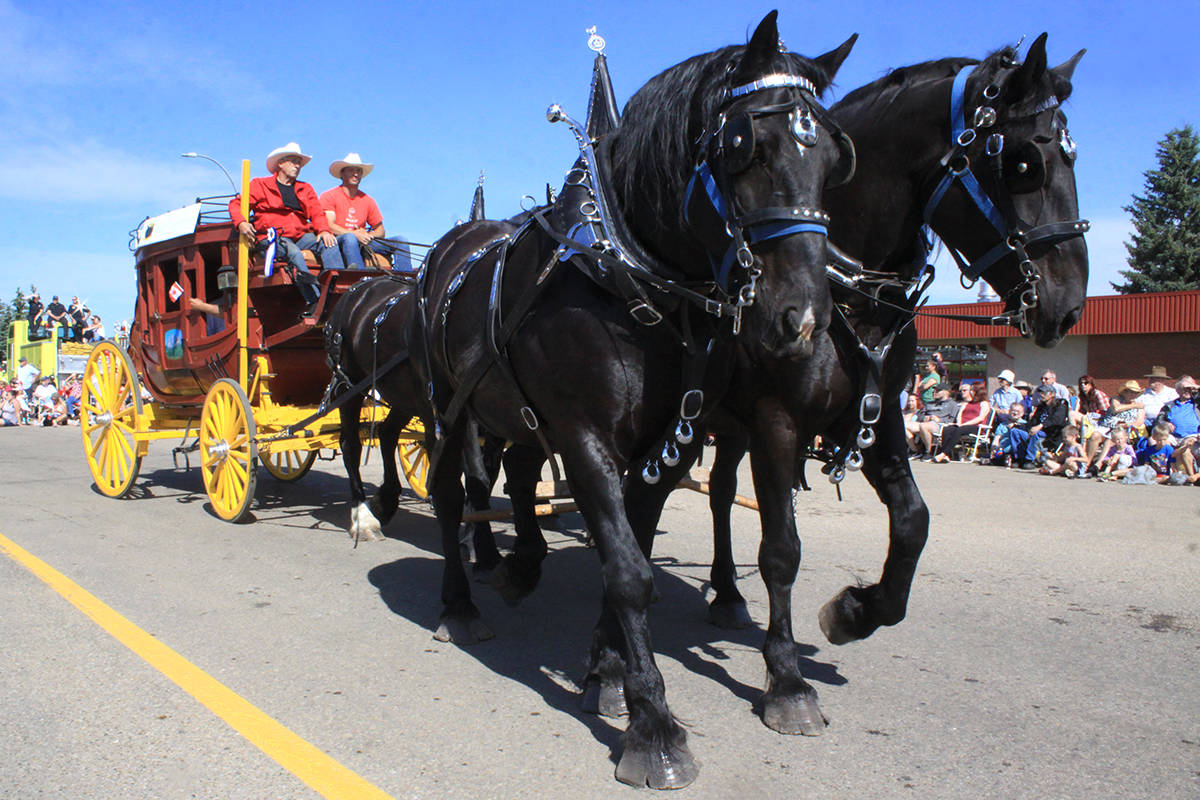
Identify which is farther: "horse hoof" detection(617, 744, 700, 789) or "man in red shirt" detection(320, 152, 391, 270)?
"man in red shirt" detection(320, 152, 391, 270)

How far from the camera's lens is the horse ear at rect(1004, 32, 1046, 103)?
10.1 ft

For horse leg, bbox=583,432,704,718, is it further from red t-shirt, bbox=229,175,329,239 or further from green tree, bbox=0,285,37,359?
green tree, bbox=0,285,37,359

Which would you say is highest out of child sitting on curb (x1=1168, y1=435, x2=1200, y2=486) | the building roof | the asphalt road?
the building roof

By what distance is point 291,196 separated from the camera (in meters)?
7.89

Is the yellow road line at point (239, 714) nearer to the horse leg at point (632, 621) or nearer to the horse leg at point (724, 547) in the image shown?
the horse leg at point (632, 621)

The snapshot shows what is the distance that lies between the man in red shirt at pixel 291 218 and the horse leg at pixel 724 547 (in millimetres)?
4112

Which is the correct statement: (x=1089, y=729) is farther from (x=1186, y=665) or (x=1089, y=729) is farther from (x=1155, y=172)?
(x=1155, y=172)

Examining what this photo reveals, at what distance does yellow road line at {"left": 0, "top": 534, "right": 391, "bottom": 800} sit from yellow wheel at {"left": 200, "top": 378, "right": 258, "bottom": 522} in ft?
6.53

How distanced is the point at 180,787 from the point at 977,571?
4.70 meters

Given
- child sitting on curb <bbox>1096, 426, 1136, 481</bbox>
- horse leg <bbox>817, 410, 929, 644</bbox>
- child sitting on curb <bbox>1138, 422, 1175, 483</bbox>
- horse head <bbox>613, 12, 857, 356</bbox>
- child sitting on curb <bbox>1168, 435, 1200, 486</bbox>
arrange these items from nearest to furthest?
horse head <bbox>613, 12, 857, 356</bbox>
horse leg <bbox>817, 410, 929, 644</bbox>
child sitting on curb <bbox>1168, 435, 1200, 486</bbox>
child sitting on curb <bbox>1138, 422, 1175, 483</bbox>
child sitting on curb <bbox>1096, 426, 1136, 481</bbox>

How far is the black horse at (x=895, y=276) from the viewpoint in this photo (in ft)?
10.2

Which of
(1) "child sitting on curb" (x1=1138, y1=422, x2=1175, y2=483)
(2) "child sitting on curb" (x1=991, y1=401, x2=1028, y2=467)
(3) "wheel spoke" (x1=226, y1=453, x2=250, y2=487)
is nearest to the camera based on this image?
(3) "wheel spoke" (x1=226, y1=453, x2=250, y2=487)

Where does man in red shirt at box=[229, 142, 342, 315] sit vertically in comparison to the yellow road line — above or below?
above

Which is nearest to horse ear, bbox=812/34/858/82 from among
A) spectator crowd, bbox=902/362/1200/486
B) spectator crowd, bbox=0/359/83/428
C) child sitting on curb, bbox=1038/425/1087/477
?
spectator crowd, bbox=902/362/1200/486
